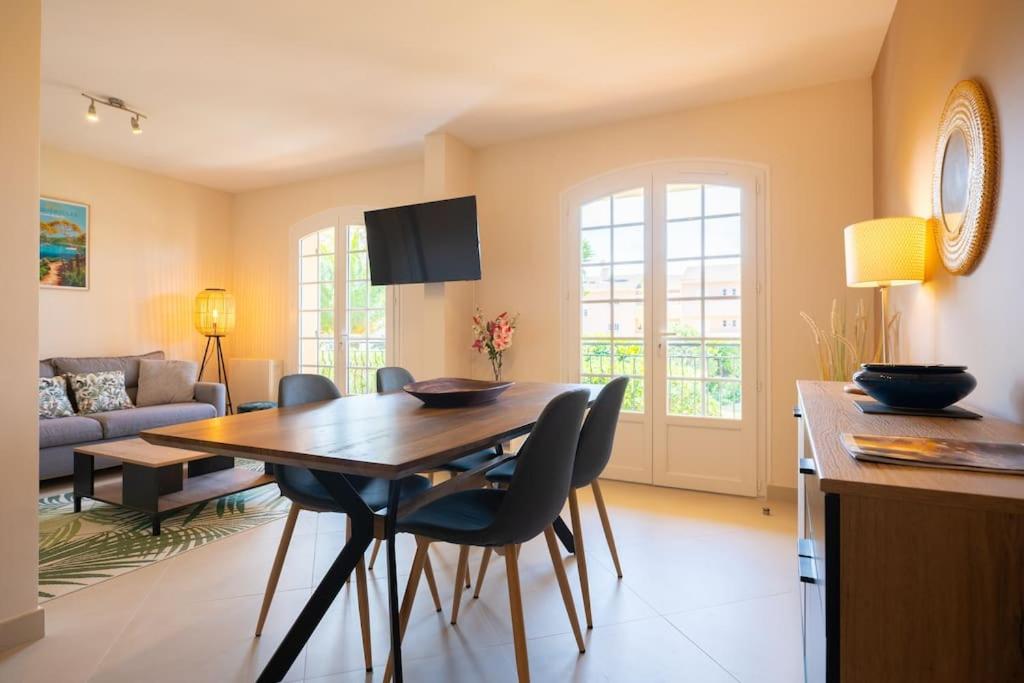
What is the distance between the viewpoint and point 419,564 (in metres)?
1.69

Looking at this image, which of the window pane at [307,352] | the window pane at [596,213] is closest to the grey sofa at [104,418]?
the window pane at [307,352]

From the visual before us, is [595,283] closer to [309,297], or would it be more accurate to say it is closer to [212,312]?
[309,297]

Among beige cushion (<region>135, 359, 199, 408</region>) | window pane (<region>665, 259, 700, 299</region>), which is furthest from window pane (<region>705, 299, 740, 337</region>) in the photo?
beige cushion (<region>135, 359, 199, 408</region>)

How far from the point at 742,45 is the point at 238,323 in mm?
A: 5588

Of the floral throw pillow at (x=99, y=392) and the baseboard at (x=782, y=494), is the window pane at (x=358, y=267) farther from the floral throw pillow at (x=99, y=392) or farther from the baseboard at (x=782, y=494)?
the baseboard at (x=782, y=494)

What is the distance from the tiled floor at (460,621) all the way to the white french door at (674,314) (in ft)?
3.09

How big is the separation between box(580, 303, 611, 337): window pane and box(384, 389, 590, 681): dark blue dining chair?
247cm

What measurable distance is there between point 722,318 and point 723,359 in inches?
11.1

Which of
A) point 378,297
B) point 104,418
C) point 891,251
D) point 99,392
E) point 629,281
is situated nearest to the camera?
point 891,251

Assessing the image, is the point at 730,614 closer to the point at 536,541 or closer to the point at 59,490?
the point at 536,541

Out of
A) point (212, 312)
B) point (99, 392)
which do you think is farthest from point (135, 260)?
point (99, 392)

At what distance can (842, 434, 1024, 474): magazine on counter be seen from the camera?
83 cm

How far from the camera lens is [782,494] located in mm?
3424

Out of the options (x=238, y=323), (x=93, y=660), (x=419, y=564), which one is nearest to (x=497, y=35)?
(x=419, y=564)
